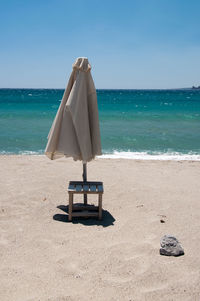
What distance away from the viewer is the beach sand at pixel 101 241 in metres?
2.91

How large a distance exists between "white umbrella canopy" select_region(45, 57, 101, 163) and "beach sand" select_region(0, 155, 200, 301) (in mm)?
1071

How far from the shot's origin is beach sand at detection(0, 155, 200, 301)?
2.91 meters

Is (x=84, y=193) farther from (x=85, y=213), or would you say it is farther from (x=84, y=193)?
(x=85, y=213)

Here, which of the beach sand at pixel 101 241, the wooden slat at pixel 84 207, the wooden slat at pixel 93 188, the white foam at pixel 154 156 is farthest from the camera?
the white foam at pixel 154 156

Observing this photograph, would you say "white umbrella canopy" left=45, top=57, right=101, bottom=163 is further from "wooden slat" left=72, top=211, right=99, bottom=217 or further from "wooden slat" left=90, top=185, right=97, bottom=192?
"wooden slat" left=72, top=211, right=99, bottom=217

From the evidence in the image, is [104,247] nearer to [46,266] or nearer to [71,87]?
[46,266]

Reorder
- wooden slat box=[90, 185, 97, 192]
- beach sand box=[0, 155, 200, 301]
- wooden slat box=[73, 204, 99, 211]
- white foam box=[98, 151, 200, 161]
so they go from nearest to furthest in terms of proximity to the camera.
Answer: beach sand box=[0, 155, 200, 301] < wooden slat box=[90, 185, 97, 192] < wooden slat box=[73, 204, 99, 211] < white foam box=[98, 151, 200, 161]

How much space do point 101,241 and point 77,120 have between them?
1678mm

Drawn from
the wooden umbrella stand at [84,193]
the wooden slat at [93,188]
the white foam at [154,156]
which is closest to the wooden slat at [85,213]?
the wooden umbrella stand at [84,193]

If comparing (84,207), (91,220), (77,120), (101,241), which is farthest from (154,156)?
(101,241)

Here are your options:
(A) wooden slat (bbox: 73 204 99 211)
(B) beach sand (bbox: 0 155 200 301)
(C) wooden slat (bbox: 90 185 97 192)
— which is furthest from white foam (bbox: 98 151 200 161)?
(C) wooden slat (bbox: 90 185 97 192)

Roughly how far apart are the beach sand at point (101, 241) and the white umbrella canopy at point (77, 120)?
3.51ft

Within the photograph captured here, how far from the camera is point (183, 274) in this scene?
3.16 m

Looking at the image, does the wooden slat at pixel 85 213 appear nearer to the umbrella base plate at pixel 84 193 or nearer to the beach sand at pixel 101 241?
the umbrella base plate at pixel 84 193
